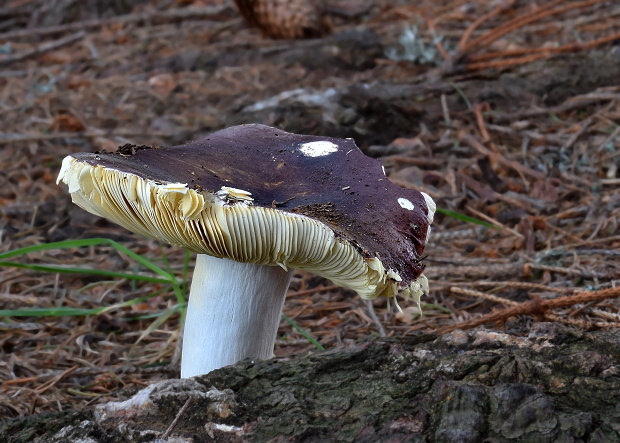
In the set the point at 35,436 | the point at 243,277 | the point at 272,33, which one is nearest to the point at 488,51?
the point at 272,33

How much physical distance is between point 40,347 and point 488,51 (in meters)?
4.15

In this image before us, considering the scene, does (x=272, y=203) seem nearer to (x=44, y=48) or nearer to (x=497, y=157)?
(x=497, y=157)

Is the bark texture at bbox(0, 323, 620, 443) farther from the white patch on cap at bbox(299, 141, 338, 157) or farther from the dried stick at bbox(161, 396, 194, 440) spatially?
the white patch on cap at bbox(299, 141, 338, 157)

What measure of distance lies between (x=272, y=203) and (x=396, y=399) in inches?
27.5

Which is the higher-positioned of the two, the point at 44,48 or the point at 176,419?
the point at 44,48

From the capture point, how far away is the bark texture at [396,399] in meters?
1.64

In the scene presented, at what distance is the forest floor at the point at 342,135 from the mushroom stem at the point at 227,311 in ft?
1.13

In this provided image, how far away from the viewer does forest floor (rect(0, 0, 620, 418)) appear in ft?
9.64

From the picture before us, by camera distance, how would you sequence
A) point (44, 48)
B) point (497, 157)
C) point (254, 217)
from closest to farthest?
point (254, 217), point (497, 157), point (44, 48)

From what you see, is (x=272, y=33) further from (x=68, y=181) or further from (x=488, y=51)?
(x=68, y=181)

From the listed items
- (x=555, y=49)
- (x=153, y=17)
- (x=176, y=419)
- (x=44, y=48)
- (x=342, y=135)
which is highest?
(x=555, y=49)

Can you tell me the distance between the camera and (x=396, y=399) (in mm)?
1778

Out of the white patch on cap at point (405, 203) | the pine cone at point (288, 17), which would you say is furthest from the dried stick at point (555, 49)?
the white patch on cap at point (405, 203)

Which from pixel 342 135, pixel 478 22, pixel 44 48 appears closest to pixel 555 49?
pixel 478 22
